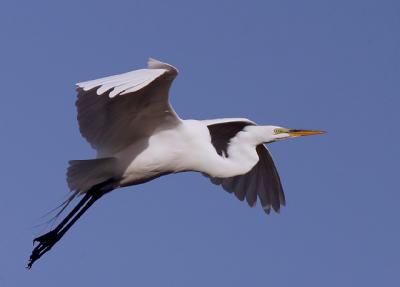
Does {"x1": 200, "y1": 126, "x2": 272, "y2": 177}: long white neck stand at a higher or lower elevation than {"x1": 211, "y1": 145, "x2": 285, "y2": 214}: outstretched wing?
higher

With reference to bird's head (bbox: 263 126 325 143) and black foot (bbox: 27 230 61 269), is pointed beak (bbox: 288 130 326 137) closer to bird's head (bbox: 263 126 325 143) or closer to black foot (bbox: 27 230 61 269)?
bird's head (bbox: 263 126 325 143)

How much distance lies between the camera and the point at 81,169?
9.15 m

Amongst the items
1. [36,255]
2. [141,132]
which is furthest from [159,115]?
[36,255]

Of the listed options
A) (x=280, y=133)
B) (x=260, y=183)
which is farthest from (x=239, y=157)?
(x=260, y=183)

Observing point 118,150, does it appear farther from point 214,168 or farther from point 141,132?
point 214,168

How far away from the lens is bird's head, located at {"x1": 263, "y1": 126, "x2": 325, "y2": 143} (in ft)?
32.5

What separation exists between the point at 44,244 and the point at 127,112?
1.78 metres

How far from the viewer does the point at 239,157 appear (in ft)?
31.1

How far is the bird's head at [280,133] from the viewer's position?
991cm

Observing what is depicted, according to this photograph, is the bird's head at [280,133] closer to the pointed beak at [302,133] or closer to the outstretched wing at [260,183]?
the pointed beak at [302,133]

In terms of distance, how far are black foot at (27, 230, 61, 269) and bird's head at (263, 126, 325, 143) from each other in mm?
2404

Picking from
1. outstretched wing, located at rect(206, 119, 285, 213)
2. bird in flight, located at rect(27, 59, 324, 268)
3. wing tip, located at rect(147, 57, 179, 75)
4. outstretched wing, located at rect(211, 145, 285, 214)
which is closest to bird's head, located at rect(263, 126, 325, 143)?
bird in flight, located at rect(27, 59, 324, 268)

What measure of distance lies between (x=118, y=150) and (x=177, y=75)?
5.23ft

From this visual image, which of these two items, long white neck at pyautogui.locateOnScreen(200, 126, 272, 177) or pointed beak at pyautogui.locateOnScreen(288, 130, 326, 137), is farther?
pointed beak at pyautogui.locateOnScreen(288, 130, 326, 137)
